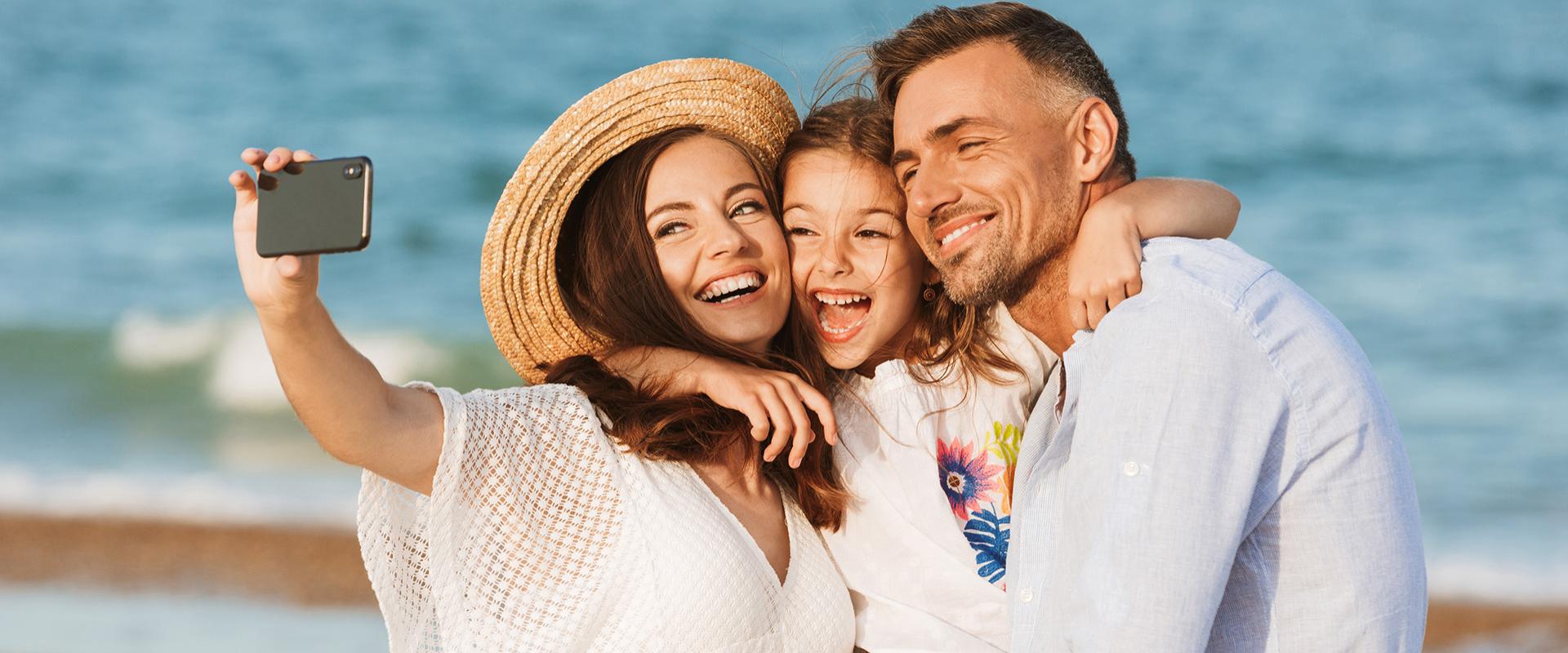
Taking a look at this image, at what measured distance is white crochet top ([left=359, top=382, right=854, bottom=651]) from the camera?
2924 mm

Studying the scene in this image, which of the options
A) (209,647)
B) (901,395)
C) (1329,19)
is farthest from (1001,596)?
(1329,19)

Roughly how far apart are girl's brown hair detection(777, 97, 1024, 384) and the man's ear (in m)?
0.49

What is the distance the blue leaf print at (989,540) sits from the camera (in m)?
3.14

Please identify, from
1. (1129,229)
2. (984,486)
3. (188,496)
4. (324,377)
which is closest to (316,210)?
(324,377)

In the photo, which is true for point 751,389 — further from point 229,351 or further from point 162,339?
point 162,339

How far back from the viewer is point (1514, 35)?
12.5m

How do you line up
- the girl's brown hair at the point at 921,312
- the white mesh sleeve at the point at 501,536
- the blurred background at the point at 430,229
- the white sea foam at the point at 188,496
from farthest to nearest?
the white sea foam at the point at 188,496
the blurred background at the point at 430,229
the girl's brown hair at the point at 921,312
the white mesh sleeve at the point at 501,536

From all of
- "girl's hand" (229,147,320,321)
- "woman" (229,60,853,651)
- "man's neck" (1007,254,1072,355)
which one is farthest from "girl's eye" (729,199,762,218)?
"girl's hand" (229,147,320,321)

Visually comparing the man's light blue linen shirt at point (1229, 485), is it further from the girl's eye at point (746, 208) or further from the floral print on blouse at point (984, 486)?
the girl's eye at point (746, 208)

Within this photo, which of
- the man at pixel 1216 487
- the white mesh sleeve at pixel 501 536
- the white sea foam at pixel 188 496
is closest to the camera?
the man at pixel 1216 487

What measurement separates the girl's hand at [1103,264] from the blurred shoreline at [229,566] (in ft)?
12.9

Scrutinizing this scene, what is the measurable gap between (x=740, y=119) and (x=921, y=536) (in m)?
1.20

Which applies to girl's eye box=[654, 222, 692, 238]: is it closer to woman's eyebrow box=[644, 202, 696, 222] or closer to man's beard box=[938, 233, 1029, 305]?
woman's eyebrow box=[644, 202, 696, 222]

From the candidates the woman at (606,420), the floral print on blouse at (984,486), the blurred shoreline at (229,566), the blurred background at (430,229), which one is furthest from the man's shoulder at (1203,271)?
the blurred shoreline at (229,566)
